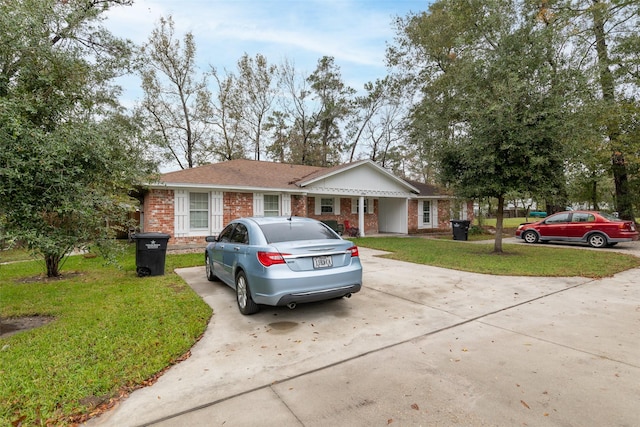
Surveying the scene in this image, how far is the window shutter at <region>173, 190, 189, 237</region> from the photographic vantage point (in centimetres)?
1279

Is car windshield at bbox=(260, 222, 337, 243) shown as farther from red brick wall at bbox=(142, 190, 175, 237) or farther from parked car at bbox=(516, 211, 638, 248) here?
parked car at bbox=(516, 211, 638, 248)

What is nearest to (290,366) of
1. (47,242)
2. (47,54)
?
(47,242)

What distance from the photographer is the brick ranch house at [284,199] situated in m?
12.8

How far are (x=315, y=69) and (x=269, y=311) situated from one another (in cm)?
2959

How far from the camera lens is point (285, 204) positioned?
1542cm

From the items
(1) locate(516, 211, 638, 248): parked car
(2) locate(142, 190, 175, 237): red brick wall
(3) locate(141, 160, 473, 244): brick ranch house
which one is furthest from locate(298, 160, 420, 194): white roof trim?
(1) locate(516, 211, 638, 248): parked car

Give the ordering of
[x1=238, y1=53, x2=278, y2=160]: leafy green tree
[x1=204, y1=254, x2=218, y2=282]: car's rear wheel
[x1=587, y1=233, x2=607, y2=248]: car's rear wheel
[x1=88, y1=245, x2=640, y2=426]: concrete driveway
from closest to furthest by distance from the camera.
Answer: [x1=88, y1=245, x2=640, y2=426]: concrete driveway < [x1=204, y1=254, x2=218, y2=282]: car's rear wheel < [x1=587, y1=233, x2=607, y2=248]: car's rear wheel < [x1=238, y1=53, x2=278, y2=160]: leafy green tree

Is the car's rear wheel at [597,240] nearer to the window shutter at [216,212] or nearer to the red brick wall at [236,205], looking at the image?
the red brick wall at [236,205]

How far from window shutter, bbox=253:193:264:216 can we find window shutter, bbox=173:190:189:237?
296 centimetres

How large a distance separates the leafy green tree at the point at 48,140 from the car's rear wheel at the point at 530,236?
55.5ft

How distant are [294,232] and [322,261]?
0.79 metres

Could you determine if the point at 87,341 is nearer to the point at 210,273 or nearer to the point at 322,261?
the point at 322,261

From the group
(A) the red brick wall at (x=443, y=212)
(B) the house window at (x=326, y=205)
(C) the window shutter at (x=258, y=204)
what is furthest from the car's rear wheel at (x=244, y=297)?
(A) the red brick wall at (x=443, y=212)

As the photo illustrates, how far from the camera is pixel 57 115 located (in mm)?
4406
